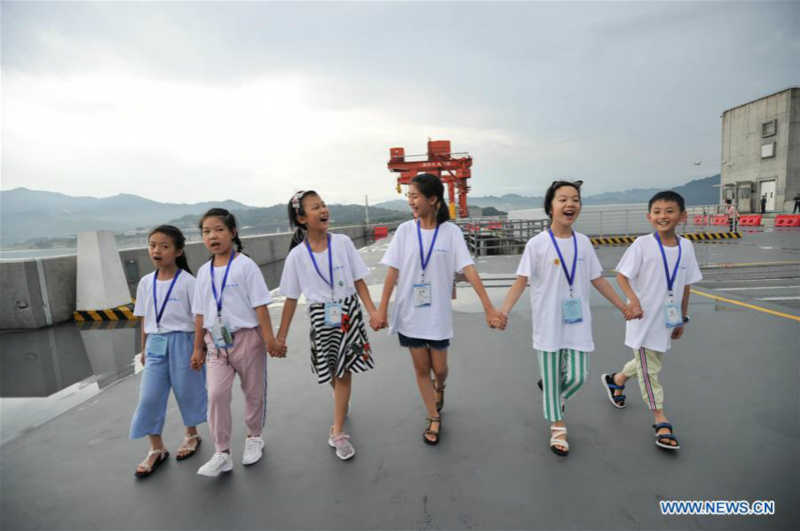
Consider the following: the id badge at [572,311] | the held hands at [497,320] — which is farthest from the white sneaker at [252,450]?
the id badge at [572,311]

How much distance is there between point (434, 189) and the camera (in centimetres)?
270

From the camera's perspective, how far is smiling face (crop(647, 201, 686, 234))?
2.76m

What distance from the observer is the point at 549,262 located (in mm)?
2641

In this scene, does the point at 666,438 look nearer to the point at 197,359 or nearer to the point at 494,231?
the point at 197,359

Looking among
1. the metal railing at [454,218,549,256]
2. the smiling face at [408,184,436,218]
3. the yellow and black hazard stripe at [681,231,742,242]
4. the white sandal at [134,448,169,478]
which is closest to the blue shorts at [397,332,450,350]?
the smiling face at [408,184,436,218]

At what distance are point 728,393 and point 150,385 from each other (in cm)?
437

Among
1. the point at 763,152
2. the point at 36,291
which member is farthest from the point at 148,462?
the point at 763,152

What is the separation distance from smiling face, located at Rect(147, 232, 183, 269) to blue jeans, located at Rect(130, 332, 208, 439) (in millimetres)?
476

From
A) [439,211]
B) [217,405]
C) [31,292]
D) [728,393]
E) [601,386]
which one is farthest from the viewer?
[31,292]

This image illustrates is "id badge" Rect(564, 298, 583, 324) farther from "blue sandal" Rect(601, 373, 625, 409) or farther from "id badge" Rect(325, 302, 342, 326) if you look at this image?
"id badge" Rect(325, 302, 342, 326)

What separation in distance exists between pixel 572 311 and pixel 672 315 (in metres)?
0.76

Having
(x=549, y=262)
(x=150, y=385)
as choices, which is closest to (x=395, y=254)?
(x=549, y=262)

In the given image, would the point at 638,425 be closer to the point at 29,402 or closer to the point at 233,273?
the point at 233,273

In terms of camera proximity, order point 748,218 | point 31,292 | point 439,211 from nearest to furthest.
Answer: point 439,211
point 31,292
point 748,218
